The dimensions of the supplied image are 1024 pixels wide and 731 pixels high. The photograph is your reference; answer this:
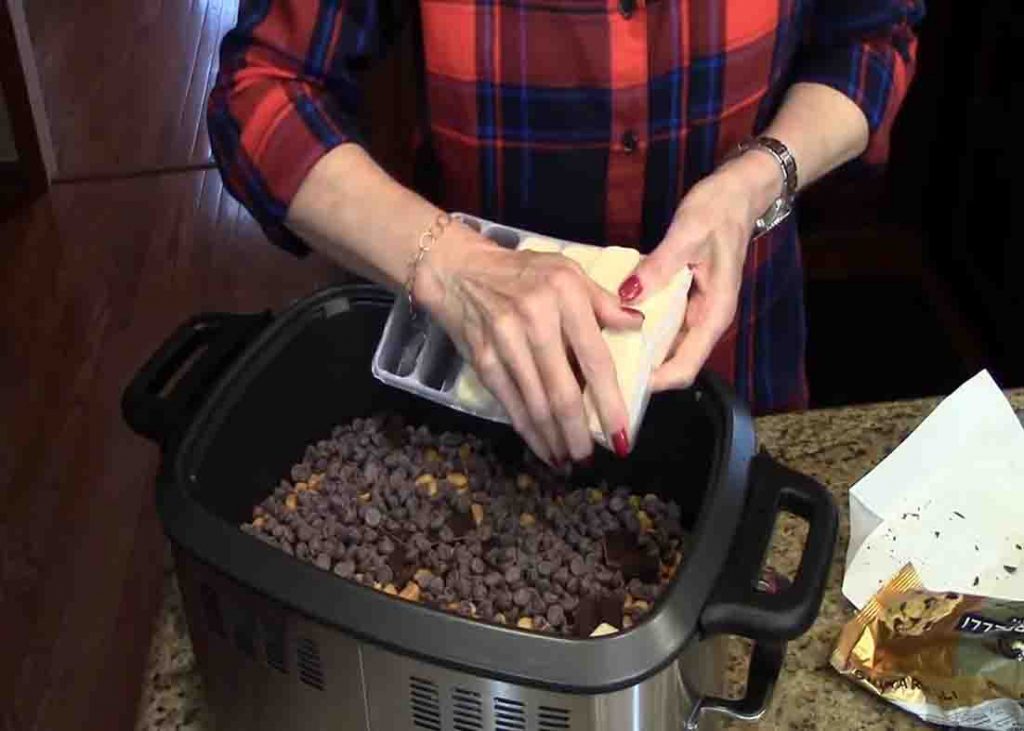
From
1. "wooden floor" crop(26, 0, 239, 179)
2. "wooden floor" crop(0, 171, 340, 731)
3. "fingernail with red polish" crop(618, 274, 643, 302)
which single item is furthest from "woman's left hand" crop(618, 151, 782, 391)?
"wooden floor" crop(26, 0, 239, 179)

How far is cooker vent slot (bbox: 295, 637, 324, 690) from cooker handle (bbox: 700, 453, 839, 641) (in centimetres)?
19

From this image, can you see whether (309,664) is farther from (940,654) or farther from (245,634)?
(940,654)

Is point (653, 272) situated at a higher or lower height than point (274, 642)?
higher

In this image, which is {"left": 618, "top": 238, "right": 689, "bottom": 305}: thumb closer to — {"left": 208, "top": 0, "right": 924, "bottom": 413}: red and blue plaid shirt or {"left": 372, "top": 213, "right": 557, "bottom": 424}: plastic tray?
{"left": 372, "top": 213, "right": 557, "bottom": 424}: plastic tray

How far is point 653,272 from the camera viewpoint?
78 cm

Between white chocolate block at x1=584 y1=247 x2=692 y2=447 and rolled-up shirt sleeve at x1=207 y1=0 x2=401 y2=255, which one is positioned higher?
rolled-up shirt sleeve at x1=207 y1=0 x2=401 y2=255

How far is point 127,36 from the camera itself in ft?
12.0

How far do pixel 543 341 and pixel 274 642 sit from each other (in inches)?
8.2

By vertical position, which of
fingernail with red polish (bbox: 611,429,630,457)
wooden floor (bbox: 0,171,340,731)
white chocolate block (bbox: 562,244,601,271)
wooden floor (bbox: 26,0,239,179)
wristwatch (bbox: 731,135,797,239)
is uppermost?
white chocolate block (bbox: 562,244,601,271)

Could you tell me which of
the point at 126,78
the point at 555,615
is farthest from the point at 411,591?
the point at 126,78

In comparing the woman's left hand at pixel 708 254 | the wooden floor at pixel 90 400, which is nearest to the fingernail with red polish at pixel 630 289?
the woman's left hand at pixel 708 254

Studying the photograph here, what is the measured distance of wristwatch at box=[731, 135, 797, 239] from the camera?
947 mm

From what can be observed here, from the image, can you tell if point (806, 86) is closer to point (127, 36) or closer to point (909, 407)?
point (909, 407)

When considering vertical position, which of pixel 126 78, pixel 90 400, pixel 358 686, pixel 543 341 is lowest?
pixel 90 400
